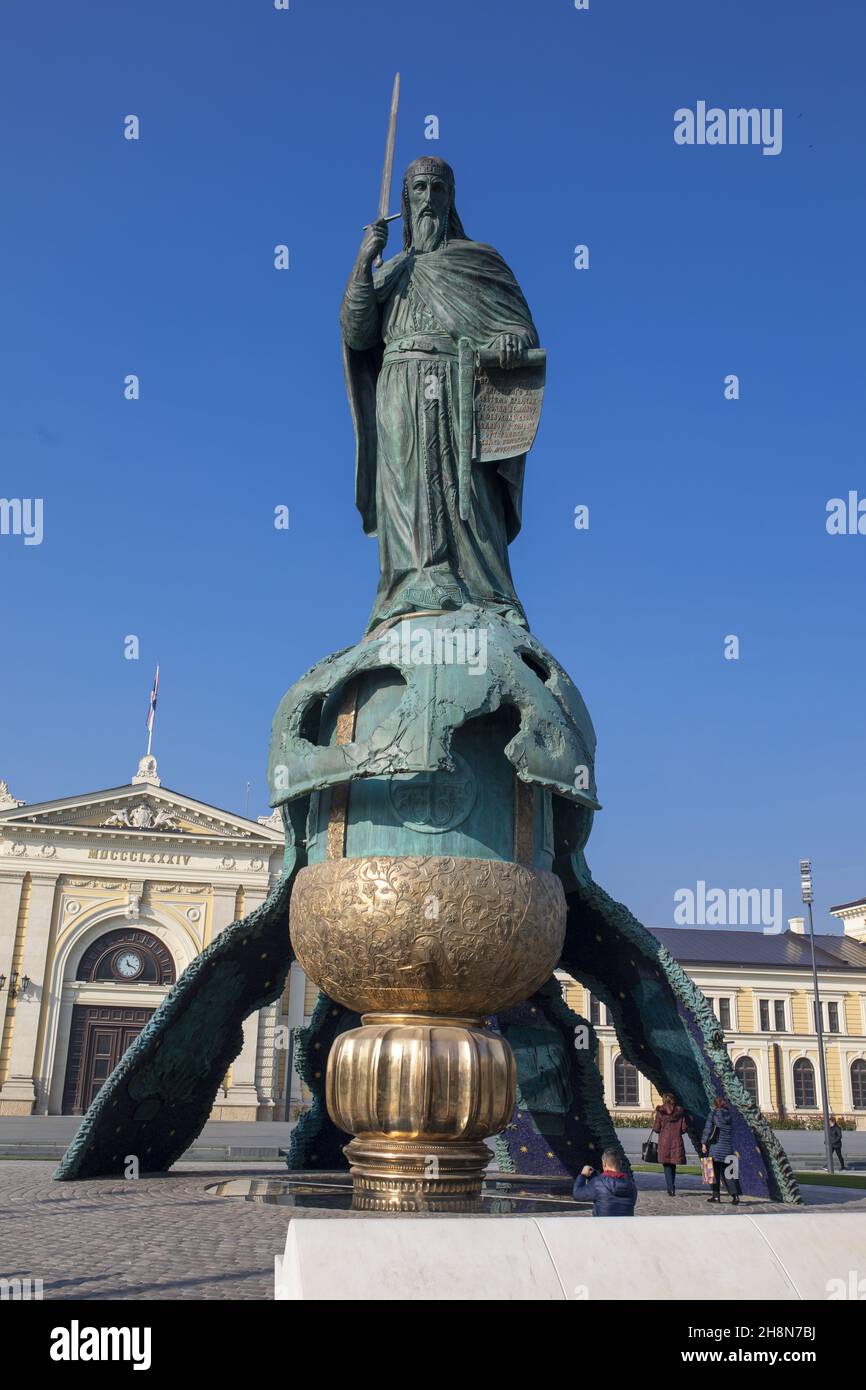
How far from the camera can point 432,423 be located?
10.5 metres

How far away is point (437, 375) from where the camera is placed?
10484 millimetres

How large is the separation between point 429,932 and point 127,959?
35.5 m

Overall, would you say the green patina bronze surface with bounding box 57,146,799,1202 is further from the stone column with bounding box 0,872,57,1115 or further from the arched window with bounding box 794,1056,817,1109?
the arched window with bounding box 794,1056,817,1109

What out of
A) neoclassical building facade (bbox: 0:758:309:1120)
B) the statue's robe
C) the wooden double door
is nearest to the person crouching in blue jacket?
the statue's robe

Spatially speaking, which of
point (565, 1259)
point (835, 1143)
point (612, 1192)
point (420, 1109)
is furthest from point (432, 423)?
point (835, 1143)

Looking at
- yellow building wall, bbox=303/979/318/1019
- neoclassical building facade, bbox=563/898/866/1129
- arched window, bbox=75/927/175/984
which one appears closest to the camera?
arched window, bbox=75/927/175/984

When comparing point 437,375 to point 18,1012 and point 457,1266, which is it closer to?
point 457,1266

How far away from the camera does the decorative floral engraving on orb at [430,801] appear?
28.6 ft

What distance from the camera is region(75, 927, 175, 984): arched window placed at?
40844 millimetres

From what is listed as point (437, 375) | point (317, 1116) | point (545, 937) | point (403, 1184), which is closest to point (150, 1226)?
point (403, 1184)

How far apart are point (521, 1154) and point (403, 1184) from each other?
14.1 ft

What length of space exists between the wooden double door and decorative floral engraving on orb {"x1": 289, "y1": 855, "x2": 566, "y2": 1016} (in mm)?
33433

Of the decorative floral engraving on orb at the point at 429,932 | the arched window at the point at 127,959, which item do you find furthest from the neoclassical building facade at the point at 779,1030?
the decorative floral engraving on orb at the point at 429,932
